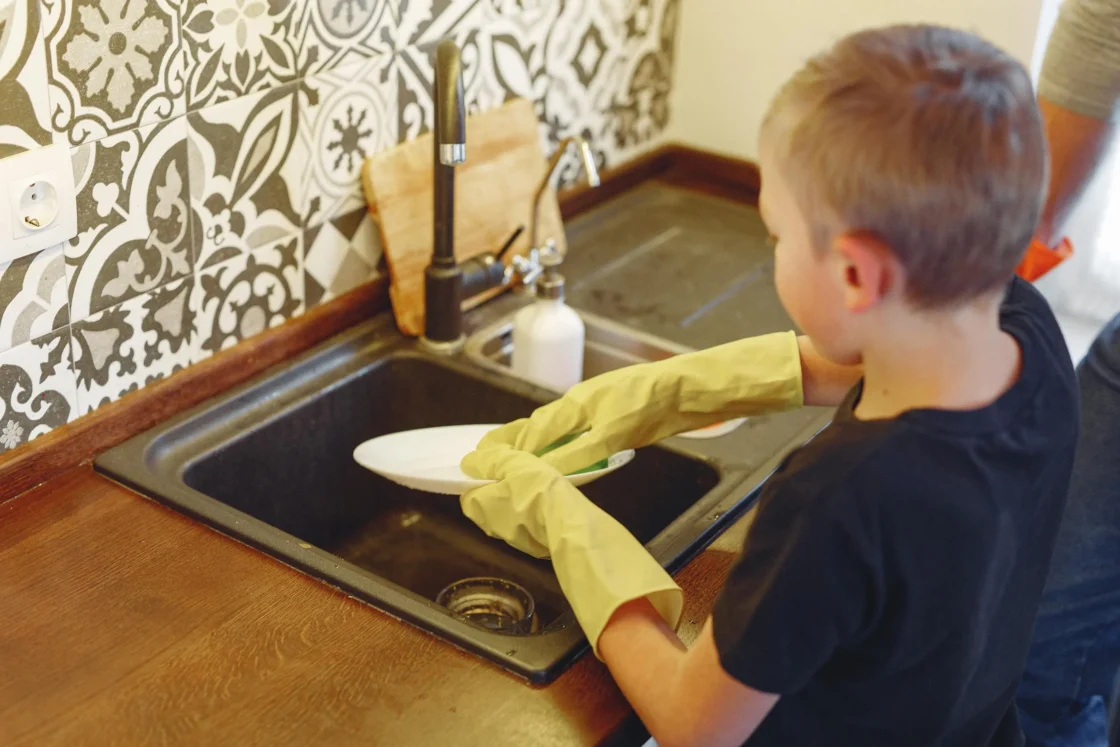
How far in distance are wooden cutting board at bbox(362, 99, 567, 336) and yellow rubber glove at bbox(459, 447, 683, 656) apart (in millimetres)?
414

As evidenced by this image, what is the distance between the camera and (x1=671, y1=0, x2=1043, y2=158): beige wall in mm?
1742

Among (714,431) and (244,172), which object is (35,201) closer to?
(244,172)

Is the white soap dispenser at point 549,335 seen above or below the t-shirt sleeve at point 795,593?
below

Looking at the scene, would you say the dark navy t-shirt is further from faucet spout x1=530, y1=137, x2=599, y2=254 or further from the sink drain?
faucet spout x1=530, y1=137, x2=599, y2=254

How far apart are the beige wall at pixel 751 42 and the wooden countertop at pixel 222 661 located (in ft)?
3.29

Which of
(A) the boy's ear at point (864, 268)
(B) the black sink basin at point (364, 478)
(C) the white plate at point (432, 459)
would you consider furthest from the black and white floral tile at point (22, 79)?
(A) the boy's ear at point (864, 268)

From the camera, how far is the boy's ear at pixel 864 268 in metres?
0.76

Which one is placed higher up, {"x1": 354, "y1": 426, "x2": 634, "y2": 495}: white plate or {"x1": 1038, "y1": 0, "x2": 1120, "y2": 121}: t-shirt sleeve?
{"x1": 1038, "y1": 0, "x2": 1120, "y2": 121}: t-shirt sleeve

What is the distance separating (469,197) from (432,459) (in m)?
0.41

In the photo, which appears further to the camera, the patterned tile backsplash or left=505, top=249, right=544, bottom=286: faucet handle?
left=505, top=249, right=544, bottom=286: faucet handle

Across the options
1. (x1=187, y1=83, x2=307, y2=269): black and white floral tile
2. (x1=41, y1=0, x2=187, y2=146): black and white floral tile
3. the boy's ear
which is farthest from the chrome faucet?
the boy's ear

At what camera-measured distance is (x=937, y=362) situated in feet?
2.68

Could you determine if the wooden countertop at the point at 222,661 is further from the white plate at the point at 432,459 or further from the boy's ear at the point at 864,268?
the boy's ear at the point at 864,268

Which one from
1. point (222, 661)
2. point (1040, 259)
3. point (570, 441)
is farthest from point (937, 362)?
point (1040, 259)
